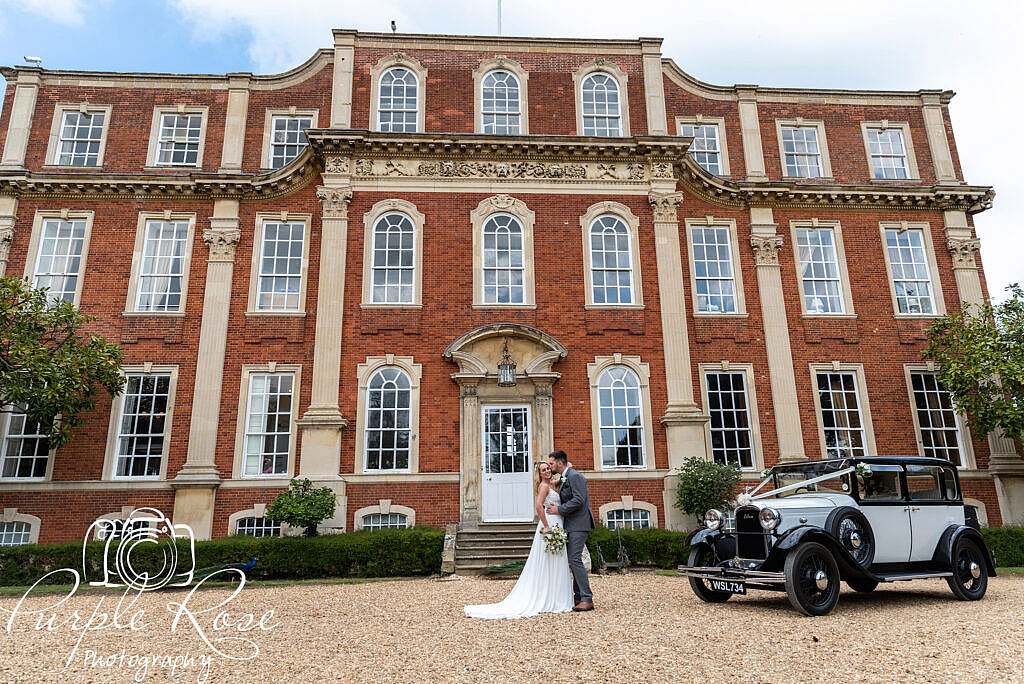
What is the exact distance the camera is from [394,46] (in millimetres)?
17984

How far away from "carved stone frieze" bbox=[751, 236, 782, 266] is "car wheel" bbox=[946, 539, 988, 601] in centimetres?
978

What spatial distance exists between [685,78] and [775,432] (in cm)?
1043

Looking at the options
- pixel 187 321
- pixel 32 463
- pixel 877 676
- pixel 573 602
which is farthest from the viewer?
pixel 187 321

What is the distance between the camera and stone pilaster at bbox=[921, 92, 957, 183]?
1866 centimetres

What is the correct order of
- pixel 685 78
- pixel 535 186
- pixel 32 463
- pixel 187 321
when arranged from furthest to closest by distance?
pixel 685 78 → pixel 535 186 → pixel 187 321 → pixel 32 463

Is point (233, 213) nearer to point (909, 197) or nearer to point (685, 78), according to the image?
point (685, 78)

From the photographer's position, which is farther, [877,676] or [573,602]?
[573,602]

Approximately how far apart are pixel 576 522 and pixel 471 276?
29.7 ft

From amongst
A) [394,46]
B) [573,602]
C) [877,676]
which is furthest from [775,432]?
[394,46]

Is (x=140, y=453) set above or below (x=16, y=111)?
below

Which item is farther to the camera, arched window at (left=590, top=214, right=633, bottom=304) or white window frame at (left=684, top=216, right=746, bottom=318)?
white window frame at (left=684, top=216, right=746, bottom=318)

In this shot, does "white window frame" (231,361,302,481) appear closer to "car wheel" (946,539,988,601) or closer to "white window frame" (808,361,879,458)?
"car wheel" (946,539,988,601)

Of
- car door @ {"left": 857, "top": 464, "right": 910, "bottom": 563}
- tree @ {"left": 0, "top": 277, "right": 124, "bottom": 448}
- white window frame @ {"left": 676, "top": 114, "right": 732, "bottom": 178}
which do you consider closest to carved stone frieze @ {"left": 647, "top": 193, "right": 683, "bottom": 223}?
white window frame @ {"left": 676, "top": 114, "right": 732, "bottom": 178}

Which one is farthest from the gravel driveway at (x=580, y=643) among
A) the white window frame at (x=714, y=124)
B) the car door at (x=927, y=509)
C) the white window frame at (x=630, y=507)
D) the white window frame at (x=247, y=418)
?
the white window frame at (x=714, y=124)
